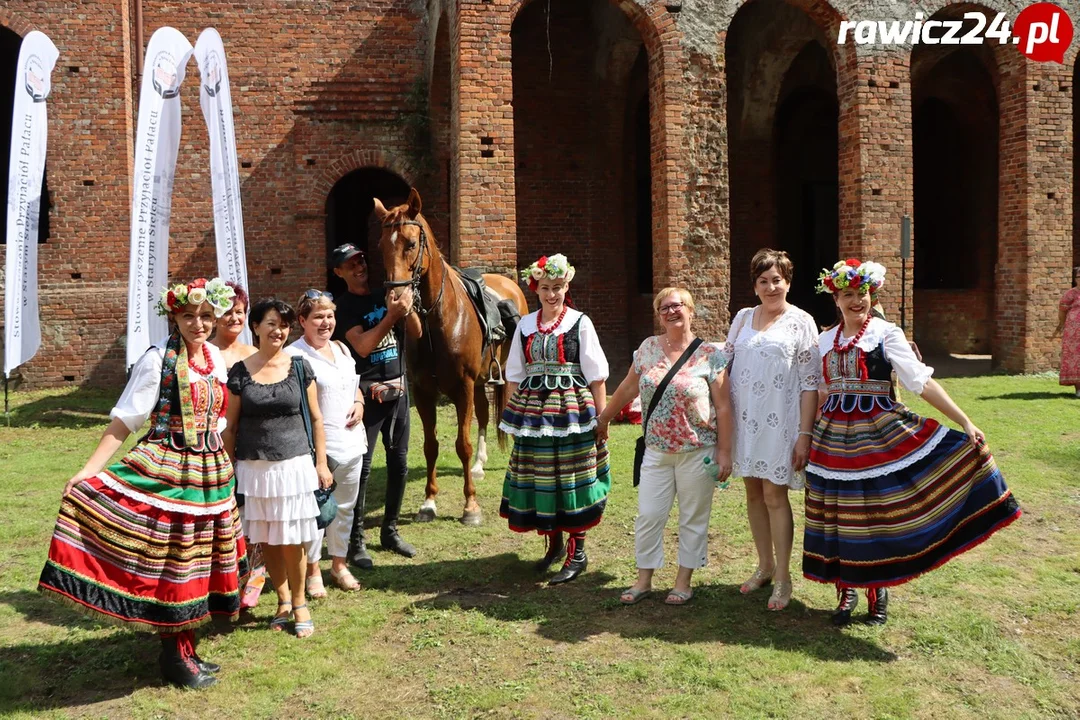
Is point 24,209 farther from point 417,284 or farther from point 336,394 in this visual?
point 336,394

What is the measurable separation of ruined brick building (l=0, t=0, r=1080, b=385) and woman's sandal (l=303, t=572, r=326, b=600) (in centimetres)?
699

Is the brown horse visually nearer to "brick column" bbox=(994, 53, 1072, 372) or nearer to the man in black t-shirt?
the man in black t-shirt

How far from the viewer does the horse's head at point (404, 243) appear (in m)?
5.36

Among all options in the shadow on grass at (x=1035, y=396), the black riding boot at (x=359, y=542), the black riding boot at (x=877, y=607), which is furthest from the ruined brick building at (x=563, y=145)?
the black riding boot at (x=877, y=607)

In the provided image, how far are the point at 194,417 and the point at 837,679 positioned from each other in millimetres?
3141

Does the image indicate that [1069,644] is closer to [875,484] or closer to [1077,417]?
[875,484]

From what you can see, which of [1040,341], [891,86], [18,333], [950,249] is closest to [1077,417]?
[1040,341]

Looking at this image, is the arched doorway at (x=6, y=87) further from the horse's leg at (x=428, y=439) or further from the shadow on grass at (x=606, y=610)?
→ the shadow on grass at (x=606, y=610)

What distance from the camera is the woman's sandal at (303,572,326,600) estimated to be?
15.7 ft

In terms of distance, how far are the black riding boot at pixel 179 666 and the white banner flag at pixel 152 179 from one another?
6.22 metres

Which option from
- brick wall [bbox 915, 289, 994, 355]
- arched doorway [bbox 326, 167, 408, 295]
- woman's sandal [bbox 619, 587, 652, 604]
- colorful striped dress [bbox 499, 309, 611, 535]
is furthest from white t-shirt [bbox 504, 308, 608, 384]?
brick wall [bbox 915, 289, 994, 355]

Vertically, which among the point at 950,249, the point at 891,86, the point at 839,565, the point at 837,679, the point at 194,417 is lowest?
the point at 837,679

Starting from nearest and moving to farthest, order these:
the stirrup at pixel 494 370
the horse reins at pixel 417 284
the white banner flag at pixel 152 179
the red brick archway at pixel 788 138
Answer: the horse reins at pixel 417 284
the stirrup at pixel 494 370
the white banner flag at pixel 152 179
the red brick archway at pixel 788 138

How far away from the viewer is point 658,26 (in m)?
11.9
